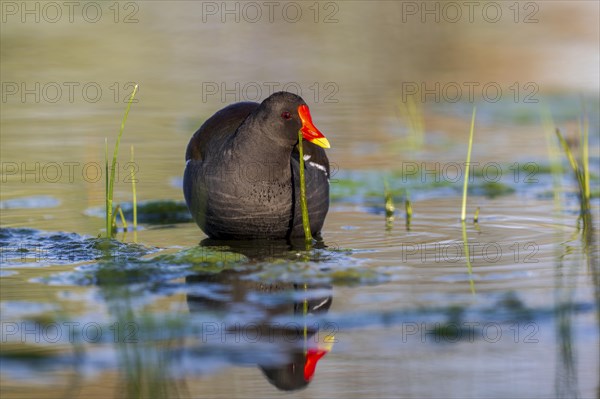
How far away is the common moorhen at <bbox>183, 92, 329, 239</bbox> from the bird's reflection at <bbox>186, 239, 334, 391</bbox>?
0.75 metres

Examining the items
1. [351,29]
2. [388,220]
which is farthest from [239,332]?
[351,29]

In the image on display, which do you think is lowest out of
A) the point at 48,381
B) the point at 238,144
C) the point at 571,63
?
the point at 48,381

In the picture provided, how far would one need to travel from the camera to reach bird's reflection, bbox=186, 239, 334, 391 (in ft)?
12.9

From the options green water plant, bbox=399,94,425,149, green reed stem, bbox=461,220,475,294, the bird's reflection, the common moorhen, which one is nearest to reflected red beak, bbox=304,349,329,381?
the bird's reflection

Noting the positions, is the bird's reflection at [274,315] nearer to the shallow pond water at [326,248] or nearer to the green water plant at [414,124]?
the shallow pond water at [326,248]

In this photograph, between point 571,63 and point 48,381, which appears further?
point 571,63

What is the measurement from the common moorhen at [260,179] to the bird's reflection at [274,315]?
2.46ft

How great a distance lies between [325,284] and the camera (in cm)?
520

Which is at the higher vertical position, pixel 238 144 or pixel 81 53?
pixel 81 53

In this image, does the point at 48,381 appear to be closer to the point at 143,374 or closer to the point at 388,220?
the point at 143,374

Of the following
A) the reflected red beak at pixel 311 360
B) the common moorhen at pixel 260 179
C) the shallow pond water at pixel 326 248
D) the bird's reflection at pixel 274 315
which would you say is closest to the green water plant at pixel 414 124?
the shallow pond water at pixel 326 248

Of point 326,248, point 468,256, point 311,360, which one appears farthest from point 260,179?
point 311,360

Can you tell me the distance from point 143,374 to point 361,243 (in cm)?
281

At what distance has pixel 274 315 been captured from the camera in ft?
15.2
